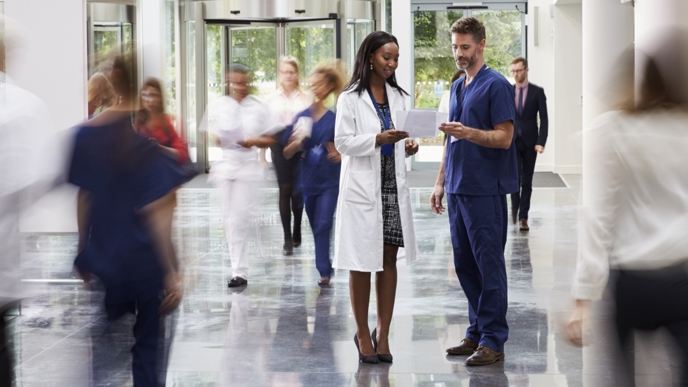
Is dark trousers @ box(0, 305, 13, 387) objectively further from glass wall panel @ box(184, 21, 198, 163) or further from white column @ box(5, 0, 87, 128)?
glass wall panel @ box(184, 21, 198, 163)

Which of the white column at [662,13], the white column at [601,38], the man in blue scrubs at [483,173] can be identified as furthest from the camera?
the white column at [601,38]

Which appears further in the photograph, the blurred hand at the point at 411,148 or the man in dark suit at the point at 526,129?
the man in dark suit at the point at 526,129

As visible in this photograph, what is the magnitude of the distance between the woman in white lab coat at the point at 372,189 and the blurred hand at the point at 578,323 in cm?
215

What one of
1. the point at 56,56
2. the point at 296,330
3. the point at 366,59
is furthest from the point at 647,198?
the point at 56,56

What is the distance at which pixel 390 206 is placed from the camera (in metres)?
5.45

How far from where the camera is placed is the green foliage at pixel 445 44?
21781mm

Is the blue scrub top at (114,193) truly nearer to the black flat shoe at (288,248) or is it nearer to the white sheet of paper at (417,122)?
the white sheet of paper at (417,122)

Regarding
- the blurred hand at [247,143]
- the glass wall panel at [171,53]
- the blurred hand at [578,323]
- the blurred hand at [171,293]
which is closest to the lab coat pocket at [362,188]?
the blurred hand at [171,293]

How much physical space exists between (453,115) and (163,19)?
15052mm

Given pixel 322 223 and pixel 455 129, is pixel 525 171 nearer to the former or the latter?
pixel 322 223

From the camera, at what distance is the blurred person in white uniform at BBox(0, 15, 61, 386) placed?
3549 millimetres

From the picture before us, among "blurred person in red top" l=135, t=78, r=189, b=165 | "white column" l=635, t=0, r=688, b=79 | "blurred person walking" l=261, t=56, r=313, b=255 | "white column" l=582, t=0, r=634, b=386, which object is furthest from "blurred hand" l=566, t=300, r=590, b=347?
"white column" l=582, t=0, r=634, b=386

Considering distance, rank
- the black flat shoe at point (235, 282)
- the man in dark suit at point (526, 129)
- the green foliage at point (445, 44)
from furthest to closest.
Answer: the green foliage at point (445, 44) < the man in dark suit at point (526, 129) < the black flat shoe at point (235, 282)

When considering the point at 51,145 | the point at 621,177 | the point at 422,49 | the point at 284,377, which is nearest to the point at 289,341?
the point at 284,377
